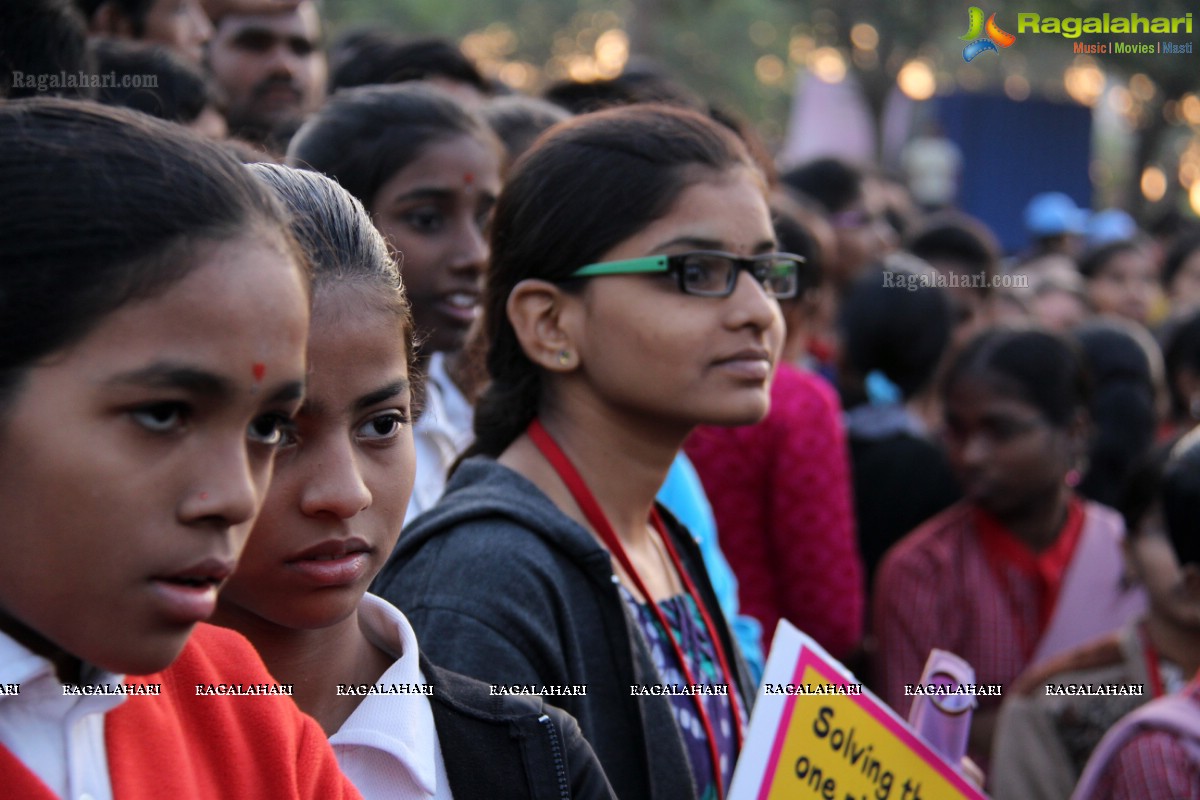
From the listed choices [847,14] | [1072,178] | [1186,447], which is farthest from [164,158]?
[847,14]

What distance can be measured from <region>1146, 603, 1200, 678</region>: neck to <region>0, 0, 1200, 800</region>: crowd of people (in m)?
0.01

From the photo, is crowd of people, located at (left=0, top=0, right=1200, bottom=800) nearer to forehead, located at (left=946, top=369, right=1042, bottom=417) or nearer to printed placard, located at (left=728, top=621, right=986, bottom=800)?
forehead, located at (left=946, top=369, right=1042, bottom=417)

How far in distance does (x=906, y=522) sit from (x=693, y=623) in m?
2.08

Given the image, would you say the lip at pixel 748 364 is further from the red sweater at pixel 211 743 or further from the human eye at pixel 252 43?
the human eye at pixel 252 43

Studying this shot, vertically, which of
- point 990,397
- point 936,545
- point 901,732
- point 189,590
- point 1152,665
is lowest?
point 936,545

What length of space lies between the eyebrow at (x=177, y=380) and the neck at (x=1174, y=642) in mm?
2536

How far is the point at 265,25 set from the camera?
4.72 metres

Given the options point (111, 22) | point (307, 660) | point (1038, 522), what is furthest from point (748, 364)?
point (111, 22)

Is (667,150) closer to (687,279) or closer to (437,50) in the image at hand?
(687,279)

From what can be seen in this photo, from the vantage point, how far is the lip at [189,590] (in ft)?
3.45

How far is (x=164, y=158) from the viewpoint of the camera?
1098 mm

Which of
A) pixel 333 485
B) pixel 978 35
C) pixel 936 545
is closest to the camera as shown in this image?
pixel 333 485

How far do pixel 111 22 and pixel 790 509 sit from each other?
267 cm

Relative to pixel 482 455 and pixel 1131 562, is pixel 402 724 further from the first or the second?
pixel 1131 562
